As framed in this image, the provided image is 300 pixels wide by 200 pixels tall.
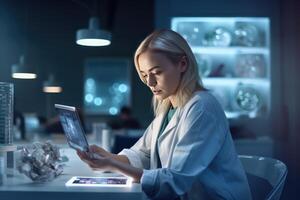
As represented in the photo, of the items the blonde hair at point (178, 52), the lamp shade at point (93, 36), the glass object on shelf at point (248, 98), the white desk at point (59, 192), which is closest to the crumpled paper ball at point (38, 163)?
the white desk at point (59, 192)

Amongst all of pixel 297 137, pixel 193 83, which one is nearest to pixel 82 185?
pixel 193 83

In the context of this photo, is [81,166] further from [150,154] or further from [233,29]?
[233,29]

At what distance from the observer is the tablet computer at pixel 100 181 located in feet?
4.67

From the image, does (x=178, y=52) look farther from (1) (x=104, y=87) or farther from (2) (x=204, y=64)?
(1) (x=104, y=87)

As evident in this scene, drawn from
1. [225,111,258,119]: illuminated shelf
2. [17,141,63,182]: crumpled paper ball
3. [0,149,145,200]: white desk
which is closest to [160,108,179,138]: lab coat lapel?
[0,149,145,200]: white desk

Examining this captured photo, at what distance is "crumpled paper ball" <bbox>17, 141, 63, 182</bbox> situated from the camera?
1.48 meters

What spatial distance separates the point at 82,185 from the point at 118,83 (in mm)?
7583

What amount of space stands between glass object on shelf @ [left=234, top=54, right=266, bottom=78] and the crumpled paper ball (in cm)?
302

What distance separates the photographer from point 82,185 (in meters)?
1.41

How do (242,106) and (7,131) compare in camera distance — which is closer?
(7,131)

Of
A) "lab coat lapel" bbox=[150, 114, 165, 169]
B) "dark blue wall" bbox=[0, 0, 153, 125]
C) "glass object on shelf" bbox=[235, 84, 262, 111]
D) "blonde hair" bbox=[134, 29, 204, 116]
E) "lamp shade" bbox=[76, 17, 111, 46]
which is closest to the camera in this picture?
"blonde hair" bbox=[134, 29, 204, 116]

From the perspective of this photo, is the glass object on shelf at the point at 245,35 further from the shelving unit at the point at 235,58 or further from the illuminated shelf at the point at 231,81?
the illuminated shelf at the point at 231,81

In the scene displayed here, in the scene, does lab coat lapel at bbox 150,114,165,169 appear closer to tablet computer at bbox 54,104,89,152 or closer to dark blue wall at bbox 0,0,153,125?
tablet computer at bbox 54,104,89,152

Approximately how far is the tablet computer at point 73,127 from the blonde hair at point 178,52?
393mm
